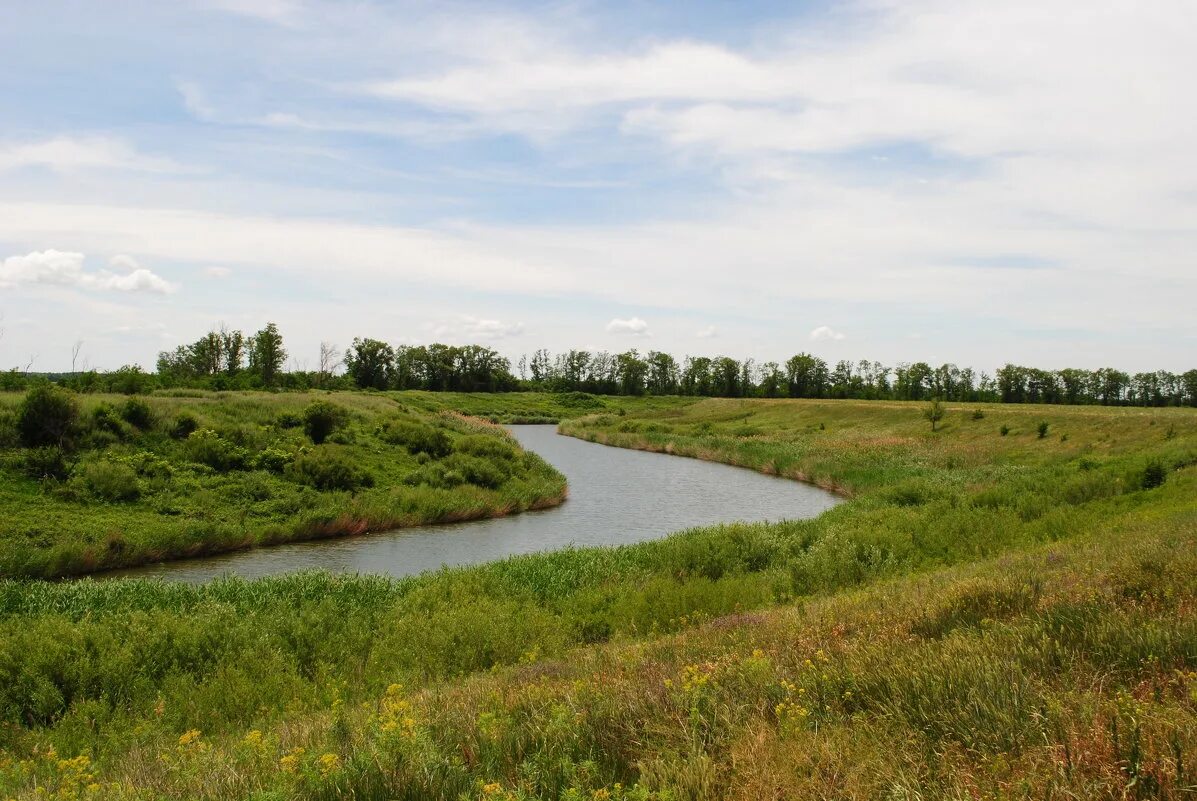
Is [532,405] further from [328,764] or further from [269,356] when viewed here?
[328,764]

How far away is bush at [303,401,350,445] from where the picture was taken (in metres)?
33.0

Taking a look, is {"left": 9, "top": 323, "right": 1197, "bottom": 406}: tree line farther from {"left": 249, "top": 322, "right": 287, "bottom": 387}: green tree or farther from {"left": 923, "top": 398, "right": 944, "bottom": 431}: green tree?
{"left": 923, "top": 398, "right": 944, "bottom": 431}: green tree

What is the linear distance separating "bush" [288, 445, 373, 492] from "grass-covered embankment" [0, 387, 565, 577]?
54mm

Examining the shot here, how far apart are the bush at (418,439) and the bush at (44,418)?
13.6m

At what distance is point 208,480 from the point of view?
25406 millimetres

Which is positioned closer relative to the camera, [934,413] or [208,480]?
[208,480]

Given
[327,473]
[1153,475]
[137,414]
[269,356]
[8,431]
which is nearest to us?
[1153,475]

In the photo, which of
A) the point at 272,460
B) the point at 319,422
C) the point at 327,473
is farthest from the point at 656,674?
the point at 319,422

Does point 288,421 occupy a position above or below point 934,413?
below

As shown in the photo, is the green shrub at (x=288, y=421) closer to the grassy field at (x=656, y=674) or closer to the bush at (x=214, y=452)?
the bush at (x=214, y=452)

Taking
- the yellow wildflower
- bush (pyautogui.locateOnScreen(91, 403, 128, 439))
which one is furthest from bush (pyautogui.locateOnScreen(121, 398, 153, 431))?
the yellow wildflower

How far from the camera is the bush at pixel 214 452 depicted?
26.8 metres

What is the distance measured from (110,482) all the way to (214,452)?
4.43m

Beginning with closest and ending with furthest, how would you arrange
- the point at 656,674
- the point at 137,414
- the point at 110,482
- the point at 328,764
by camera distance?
the point at 328,764 → the point at 656,674 → the point at 110,482 → the point at 137,414
